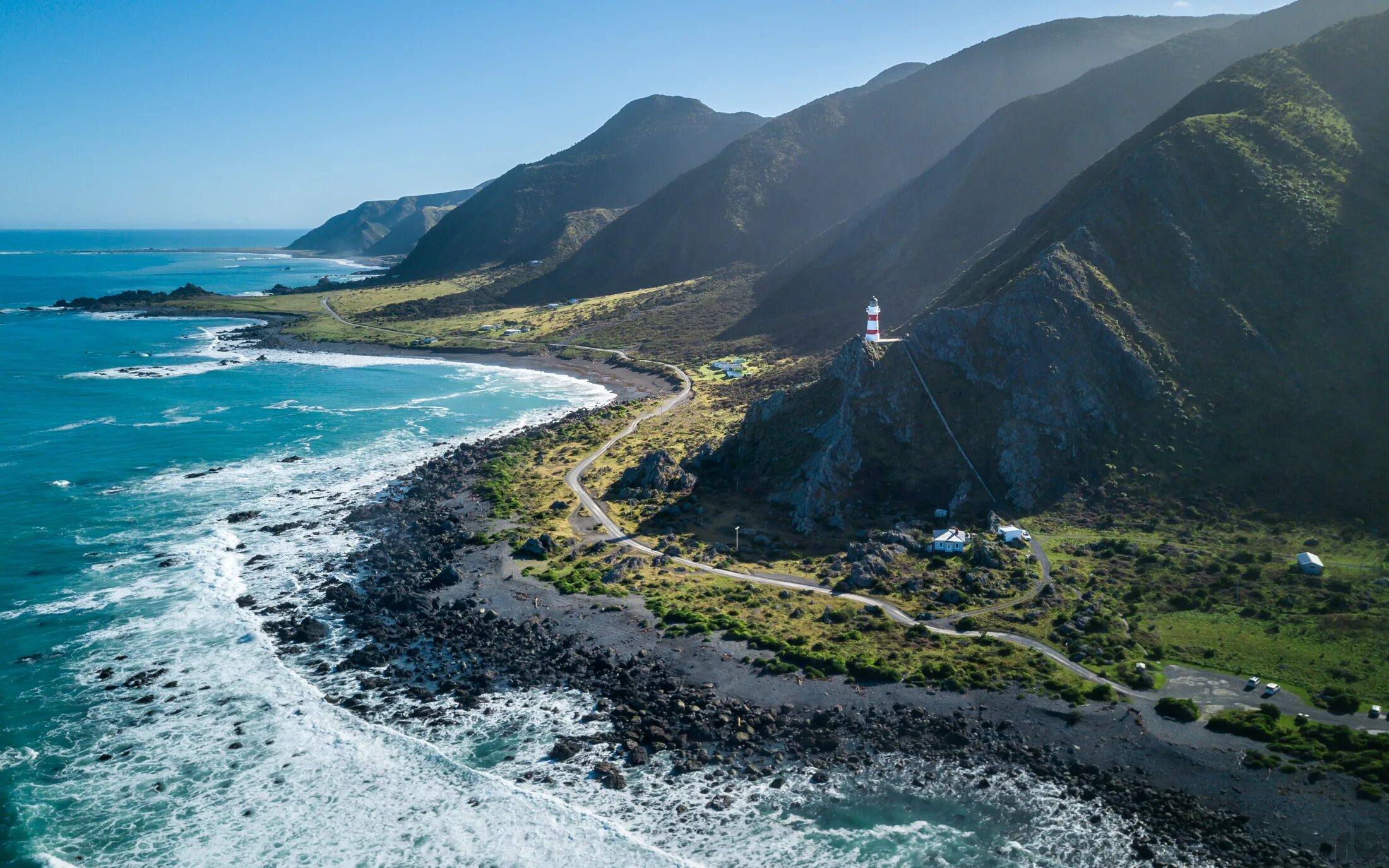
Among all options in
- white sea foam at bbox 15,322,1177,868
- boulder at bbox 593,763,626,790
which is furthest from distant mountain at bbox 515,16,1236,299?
boulder at bbox 593,763,626,790

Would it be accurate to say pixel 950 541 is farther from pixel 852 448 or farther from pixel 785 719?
pixel 785 719

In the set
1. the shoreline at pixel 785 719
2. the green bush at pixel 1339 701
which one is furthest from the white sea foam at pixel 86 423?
the green bush at pixel 1339 701

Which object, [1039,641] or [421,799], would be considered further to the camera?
[1039,641]

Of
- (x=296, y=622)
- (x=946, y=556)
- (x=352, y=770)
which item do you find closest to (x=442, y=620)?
(x=296, y=622)

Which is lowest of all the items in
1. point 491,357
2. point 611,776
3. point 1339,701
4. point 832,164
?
point 611,776

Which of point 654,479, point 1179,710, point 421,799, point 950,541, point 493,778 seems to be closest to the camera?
point 421,799

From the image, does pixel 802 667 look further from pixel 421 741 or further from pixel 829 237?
pixel 829 237

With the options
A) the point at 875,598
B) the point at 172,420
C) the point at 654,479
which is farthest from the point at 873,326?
the point at 172,420
